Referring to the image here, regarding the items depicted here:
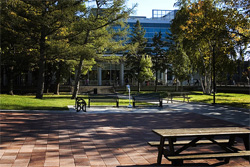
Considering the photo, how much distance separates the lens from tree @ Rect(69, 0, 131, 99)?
76.1ft

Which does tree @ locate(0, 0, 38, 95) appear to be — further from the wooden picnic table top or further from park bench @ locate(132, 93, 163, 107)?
the wooden picnic table top

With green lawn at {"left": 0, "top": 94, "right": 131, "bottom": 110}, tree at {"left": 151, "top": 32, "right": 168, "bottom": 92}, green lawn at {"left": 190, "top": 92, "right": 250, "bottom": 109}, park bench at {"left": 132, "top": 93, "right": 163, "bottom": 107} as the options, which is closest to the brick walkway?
green lawn at {"left": 0, "top": 94, "right": 131, "bottom": 110}

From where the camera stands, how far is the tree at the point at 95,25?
76.1 ft

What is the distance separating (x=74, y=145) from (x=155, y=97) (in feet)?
41.4

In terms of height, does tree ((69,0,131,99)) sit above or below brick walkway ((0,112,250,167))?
above

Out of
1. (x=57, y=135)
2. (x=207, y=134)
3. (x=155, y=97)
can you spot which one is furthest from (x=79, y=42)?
(x=207, y=134)

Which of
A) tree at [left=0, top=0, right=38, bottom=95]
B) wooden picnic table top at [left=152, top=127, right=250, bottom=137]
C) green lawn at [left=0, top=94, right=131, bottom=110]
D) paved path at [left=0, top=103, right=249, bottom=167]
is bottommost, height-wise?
paved path at [left=0, top=103, right=249, bottom=167]

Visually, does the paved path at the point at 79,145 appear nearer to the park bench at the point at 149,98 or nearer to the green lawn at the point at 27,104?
the green lawn at the point at 27,104

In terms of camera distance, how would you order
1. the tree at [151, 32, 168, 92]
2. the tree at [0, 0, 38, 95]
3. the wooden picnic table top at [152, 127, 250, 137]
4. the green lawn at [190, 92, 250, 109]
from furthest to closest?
the tree at [151, 32, 168, 92], the tree at [0, 0, 38, 95], the green lawn at [190, 92, 250, 109], the wooden picnic table top at [152, 127, 250, 137]

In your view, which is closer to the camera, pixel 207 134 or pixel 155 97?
pixel 207 134

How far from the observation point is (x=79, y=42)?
25.8 m

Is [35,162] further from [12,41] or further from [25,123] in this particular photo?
[12,41]

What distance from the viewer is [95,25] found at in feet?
77.5

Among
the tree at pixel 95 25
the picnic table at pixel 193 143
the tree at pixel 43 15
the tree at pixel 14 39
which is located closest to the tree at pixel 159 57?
the tree at pixel 95 25
